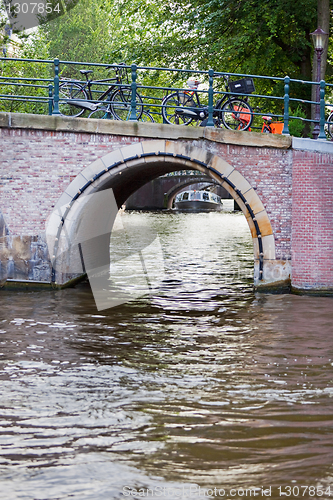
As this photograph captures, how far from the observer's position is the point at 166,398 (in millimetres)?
7117

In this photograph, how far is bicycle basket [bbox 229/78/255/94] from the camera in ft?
42.6

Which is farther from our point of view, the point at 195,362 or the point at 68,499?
the point at 195,362

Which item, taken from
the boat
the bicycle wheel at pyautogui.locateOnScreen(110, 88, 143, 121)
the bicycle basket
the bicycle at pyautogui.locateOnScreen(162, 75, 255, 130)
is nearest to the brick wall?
the bicycle at pyautogui.locateOnScreen(162, 75, 255, 130)

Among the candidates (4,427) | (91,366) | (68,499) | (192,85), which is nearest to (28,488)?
(68,499)

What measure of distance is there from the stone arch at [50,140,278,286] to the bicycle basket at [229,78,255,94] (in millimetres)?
1450

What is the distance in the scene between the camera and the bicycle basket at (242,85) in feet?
42.6

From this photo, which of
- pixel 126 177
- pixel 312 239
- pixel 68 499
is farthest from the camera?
pixel 126 177

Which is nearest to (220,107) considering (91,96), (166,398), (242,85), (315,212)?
(242,85)

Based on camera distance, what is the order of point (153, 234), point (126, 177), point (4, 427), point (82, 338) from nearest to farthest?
1. point (4, 427)
2. point (82, 338)
3. point (126, 177)
4. point (153, 234)

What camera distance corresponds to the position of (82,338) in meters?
9.58

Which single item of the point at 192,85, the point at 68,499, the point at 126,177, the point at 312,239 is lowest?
the point at 68,499

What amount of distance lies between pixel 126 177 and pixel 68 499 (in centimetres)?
1050

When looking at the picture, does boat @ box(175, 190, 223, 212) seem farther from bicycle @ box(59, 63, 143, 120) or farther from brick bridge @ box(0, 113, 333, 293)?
brick bridge @ box(0, 113, 333, 293)

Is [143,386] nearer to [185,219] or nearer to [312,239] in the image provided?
[312,239]
